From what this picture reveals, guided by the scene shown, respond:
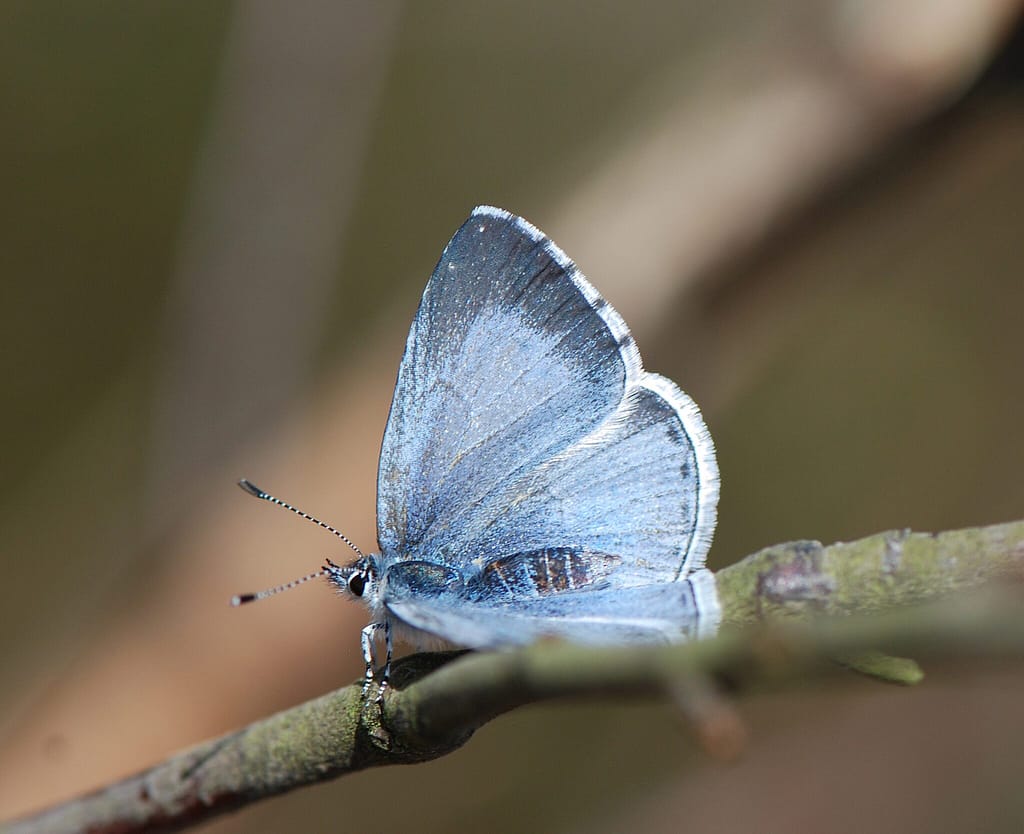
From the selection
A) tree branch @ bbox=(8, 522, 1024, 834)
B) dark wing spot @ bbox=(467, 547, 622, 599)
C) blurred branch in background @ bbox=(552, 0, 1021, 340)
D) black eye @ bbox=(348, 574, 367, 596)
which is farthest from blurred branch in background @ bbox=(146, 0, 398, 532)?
tree branch @ bbox=(8, 522, 1024, 834)

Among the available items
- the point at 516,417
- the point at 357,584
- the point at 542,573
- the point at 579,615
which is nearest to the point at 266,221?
the point at 516,417

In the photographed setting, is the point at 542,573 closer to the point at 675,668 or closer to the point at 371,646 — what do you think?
the point at 371,646

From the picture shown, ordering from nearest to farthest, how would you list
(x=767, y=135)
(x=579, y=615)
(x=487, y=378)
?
1. (x=579, y=615)
2. (x=487, y=378)
3. (x=767, y=135)

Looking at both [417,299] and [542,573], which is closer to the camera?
[542,573]

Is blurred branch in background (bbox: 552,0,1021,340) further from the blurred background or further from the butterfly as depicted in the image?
the butterfly

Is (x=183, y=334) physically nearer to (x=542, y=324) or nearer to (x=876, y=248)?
(x=542, y=324)

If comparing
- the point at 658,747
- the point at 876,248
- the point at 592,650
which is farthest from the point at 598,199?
the point at 592,650
